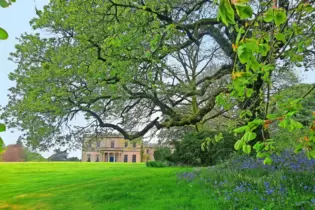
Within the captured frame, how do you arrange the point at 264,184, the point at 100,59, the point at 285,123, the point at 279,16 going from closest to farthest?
1. the point at 279,16
2. the point at 285,123
3. the point at 264,184
4. the point at 100,59

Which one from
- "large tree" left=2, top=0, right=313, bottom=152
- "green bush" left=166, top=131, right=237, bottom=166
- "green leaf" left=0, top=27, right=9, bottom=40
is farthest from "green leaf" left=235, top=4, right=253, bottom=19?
"green bush" left=166, top=131, right=237, bottom=166

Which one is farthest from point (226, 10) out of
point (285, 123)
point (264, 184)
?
point (264, 184)

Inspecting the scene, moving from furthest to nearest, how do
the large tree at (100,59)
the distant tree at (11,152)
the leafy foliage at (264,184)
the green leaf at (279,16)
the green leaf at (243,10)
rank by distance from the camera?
the large tree at (100,59) → the leafy foliage at (264,184) → the distant tree at (11,152) → the green leaf at (279,16) → the green leaf at (243,10)

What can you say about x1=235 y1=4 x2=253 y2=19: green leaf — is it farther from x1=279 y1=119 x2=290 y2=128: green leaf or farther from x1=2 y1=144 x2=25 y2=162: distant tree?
x1=2 y1=144 x2=25 y2=162: distant tree

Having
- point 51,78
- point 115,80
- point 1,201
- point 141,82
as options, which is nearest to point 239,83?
point 115,80

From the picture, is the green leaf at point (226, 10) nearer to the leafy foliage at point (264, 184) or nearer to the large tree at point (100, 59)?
the leafy foliage at point (264, 184)

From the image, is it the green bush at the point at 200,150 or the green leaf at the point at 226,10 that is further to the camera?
the green bush at the point at 200,150

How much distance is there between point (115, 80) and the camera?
10141mm

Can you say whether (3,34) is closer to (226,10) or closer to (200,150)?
(226,10)

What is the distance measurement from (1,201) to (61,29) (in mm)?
6558

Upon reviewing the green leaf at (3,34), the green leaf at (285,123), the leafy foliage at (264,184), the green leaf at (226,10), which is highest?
the green leaf at (226,10)

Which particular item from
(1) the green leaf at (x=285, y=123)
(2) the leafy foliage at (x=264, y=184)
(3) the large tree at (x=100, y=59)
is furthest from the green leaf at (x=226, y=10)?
(3) the large tree at (x=100, y=59)

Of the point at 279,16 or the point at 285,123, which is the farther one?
the point at 285,123

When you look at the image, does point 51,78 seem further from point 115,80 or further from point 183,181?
point 183,181
